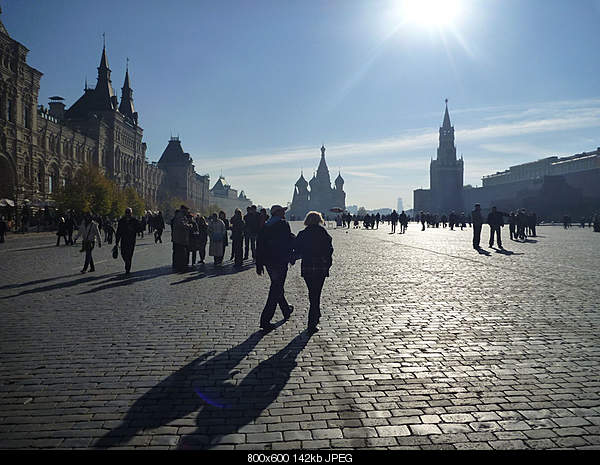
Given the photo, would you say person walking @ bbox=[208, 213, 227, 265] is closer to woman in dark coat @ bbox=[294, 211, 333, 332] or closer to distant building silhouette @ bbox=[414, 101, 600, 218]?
woman in dark coat @ bbox=[294, 211, 333, 332]

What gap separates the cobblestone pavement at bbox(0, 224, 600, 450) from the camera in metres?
3.63

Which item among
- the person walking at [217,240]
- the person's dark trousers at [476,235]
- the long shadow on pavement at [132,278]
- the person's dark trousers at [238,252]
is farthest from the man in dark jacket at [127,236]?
the person's dark trousers at [476,235]

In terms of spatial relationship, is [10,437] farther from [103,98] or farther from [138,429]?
[103,98]

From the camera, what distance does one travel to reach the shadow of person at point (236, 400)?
358cm

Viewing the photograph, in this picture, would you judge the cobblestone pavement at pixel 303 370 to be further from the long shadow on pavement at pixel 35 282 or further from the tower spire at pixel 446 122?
the tower spire at pixel 446 122

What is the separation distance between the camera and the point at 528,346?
19.3 feet

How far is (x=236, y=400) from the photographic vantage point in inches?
168

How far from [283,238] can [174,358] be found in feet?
8.59

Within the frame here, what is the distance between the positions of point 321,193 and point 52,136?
111 metres

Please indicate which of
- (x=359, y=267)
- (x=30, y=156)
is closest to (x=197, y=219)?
(x=359, y=267)

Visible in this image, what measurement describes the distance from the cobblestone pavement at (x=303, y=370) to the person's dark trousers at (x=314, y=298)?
259 millimetres

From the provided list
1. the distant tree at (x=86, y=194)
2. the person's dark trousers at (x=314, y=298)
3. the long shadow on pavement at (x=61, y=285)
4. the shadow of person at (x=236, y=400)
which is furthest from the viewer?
the distant tree at (x=86, y=194)

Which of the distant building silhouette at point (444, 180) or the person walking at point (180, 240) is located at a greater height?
the distant building silhouette at point (444, 180)

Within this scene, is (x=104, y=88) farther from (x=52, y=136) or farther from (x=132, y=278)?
(x=132, y=278)
